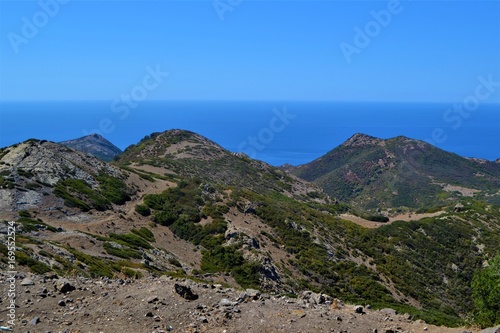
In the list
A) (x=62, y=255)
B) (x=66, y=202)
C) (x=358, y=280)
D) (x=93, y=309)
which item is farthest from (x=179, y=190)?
(x=93, y=309)

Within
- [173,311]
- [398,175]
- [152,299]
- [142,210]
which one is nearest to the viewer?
[173,311]

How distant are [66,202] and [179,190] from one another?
16.0 m

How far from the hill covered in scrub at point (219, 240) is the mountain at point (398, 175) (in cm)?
6074

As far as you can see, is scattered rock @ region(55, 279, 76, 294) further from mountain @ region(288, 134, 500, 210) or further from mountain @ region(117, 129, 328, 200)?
mountain @ region(288, 134, 500, 210)

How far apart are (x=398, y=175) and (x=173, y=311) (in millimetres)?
139406

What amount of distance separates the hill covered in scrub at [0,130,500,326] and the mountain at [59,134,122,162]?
111m

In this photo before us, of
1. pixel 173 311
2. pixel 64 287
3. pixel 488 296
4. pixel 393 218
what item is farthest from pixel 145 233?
pixel 393 218

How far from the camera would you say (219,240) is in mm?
38812

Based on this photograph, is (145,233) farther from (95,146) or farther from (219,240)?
(95,146)

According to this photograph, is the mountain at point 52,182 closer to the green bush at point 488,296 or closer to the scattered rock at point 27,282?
the scattered rock at point 27,282

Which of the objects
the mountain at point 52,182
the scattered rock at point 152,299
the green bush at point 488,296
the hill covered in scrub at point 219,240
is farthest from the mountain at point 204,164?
the green bush at point 488,296

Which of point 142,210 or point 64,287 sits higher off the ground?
point 142,210

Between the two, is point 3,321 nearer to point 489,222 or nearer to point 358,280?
point 358,280

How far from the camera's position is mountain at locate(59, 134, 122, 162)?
16900 centimetres
